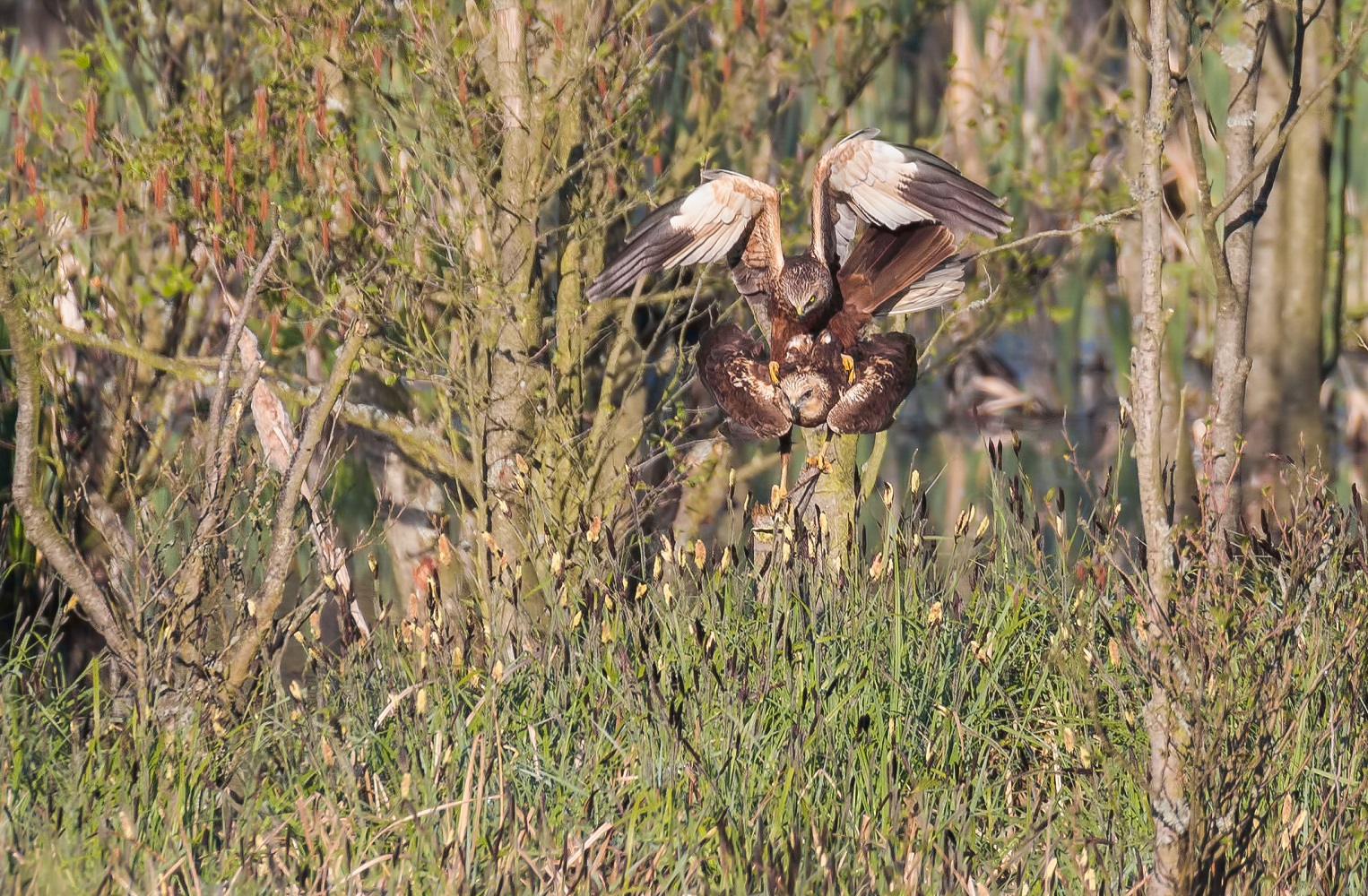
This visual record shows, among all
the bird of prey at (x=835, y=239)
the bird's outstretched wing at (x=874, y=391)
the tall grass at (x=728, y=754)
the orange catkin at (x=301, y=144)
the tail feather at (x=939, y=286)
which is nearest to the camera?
the tall grass at (x=728, y=754)

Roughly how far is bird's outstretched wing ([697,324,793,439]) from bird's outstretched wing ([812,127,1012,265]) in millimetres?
358

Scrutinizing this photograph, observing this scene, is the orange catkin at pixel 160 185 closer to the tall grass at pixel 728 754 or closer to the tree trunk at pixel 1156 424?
the tall grass at pixel 728 754

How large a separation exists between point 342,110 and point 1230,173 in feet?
12.6

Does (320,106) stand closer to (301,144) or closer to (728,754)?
(301,144)

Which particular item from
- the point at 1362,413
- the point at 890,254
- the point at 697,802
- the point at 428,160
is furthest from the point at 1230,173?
the point at 1362,413

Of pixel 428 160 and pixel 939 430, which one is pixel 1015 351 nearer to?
pixel 939 430

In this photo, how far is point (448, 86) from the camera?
20.1 feet

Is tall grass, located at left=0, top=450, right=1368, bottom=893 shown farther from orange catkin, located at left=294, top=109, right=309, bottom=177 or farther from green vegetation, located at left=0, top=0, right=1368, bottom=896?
orange catkin, located at left=294, top=109, right=309, bottom=177

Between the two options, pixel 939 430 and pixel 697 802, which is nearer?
pixel 697 802

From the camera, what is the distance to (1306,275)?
26.2ft

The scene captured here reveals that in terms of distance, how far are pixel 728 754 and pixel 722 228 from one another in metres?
1.31

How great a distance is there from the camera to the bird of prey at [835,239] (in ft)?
12.3

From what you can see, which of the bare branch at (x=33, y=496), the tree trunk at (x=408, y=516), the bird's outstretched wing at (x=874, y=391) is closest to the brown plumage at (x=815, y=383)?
the bird's outstretched wing at (x=874, y=391)

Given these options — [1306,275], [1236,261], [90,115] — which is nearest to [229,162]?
[90,115]
